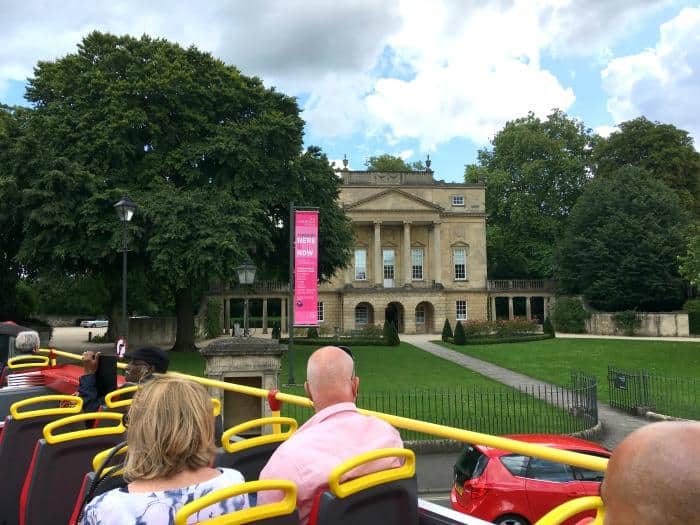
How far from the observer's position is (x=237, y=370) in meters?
12.4

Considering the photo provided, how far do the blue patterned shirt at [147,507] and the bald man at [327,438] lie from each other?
0.26m

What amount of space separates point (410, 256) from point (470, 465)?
171 feet

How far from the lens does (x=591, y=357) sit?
3297 cm

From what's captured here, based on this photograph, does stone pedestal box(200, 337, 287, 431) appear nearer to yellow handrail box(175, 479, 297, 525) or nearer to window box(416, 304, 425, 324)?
yellow handrail box(175, 479, 297, 525)

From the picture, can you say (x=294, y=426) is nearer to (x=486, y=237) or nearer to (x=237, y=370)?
(x=237, y=370)

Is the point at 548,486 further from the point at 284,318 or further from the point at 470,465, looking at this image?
the point at 284,318

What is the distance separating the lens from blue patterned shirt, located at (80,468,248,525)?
7.30 ft

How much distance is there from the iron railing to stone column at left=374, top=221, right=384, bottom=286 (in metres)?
11.3

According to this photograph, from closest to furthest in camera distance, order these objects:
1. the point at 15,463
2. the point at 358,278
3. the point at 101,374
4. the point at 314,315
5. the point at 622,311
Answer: the point at 15,463 < the point at 101,374 < the point at 314,315 < the point at 622,311 < the point at 358,278

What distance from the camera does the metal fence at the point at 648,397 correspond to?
57.5 ft

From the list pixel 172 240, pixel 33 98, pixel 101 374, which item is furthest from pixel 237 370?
pixel 33 98

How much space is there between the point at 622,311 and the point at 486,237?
61.6 feet

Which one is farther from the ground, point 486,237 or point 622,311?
point 486,237

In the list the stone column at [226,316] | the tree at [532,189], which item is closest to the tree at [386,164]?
the tree at [532,189]
